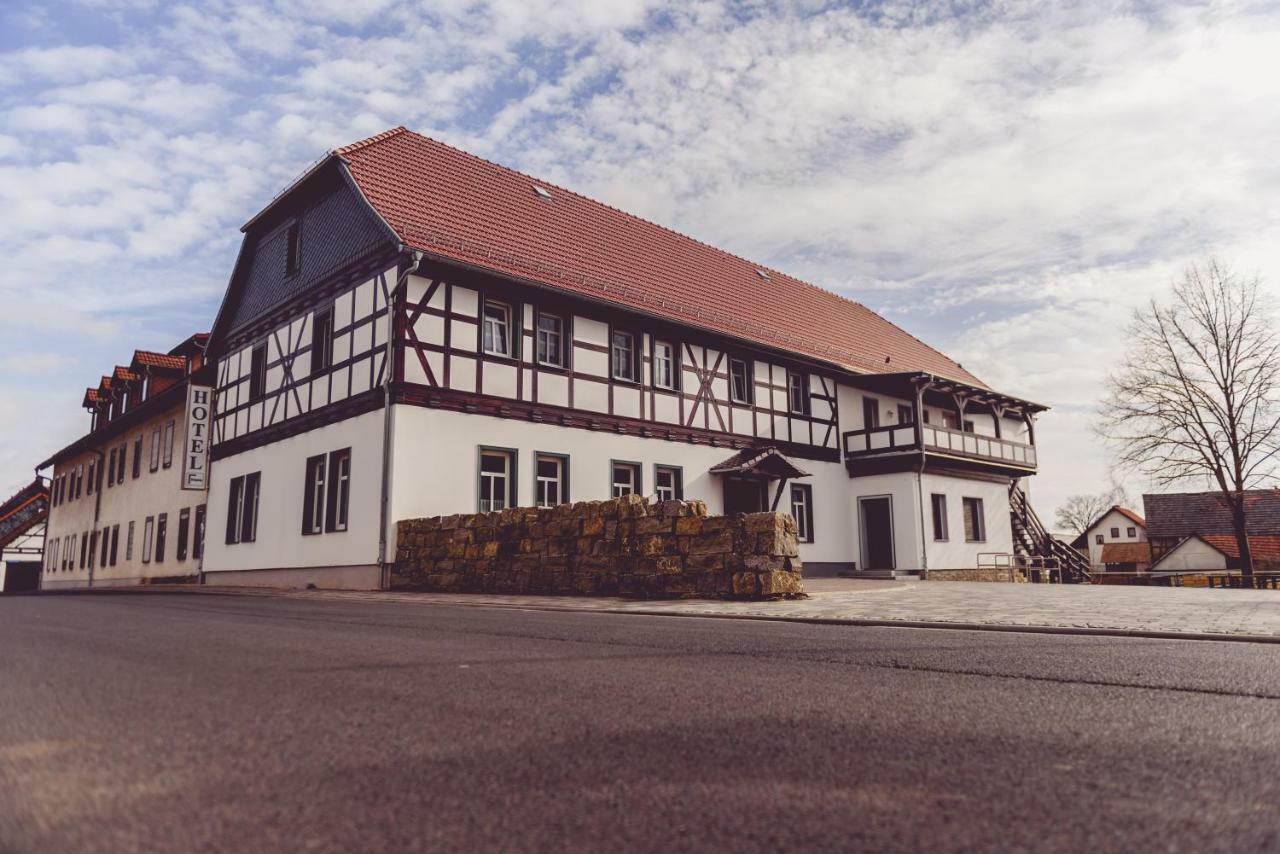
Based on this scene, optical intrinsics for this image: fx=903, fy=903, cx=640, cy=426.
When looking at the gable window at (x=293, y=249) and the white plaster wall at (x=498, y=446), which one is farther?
the gable window at (x=293, y=249)

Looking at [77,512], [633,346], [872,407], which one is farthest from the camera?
[77,512]

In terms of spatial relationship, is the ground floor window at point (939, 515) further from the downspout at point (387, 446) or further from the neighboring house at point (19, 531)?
the neighboring house at point (19, 531)

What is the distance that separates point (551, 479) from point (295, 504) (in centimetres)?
573

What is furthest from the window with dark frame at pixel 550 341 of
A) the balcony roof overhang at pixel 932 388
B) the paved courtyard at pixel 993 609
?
the balcony roof overhang at pixel 932 388

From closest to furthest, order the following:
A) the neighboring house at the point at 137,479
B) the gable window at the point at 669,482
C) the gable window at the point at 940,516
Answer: the gable window at the point at 669,482
the neighboring house at the point at 137,479
the gable window at the point at 940,516

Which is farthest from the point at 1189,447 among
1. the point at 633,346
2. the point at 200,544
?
the point at 200,544

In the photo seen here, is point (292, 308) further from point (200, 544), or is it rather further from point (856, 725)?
point (856, 725)

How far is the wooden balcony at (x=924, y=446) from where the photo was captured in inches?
1011

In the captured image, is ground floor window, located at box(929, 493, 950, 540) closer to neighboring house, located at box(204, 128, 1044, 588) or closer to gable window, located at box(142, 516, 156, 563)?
neighboring house, located at box(204, 128, 1044, 588)

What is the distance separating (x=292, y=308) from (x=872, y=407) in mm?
17228

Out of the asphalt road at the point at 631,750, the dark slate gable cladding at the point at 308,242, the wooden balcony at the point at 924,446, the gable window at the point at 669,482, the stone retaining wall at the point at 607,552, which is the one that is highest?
the dark slate gable cladding at the point at 308,242

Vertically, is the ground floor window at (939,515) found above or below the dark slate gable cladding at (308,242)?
below

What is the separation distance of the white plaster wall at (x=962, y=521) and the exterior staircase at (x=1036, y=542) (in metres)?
0.91

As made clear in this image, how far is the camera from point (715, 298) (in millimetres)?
25250
